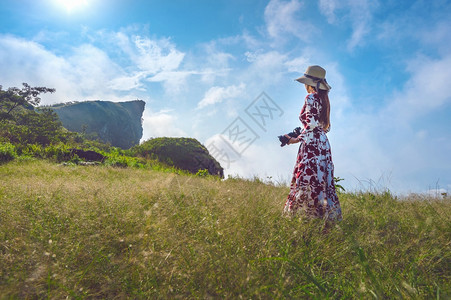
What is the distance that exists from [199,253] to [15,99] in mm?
25506

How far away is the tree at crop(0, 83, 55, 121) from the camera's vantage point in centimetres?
1967

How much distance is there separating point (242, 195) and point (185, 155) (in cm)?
1280

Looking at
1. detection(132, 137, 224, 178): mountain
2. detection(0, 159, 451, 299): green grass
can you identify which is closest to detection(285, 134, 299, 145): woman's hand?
detection(0, 159, 451, 299): green grass

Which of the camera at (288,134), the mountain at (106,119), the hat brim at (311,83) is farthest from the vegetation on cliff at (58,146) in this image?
the mountain at (106,119)

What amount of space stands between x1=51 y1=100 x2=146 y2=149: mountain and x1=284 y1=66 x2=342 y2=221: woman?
43.3 metres

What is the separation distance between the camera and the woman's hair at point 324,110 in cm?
389

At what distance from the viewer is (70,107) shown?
1823 inches

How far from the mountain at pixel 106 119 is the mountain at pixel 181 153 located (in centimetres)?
2857

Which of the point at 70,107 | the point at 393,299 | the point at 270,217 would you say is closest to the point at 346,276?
the point at 393,299

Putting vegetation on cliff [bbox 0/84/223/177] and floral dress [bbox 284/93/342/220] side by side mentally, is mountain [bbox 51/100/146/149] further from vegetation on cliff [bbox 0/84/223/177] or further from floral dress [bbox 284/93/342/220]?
floral dress [bbox 284/93/342/220]

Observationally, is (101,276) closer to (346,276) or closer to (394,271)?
(346,276)

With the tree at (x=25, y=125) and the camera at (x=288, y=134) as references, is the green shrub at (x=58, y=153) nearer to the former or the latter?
the tree at (x=25, y=125)

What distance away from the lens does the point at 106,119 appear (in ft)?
180

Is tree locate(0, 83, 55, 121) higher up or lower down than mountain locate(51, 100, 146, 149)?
lower down
